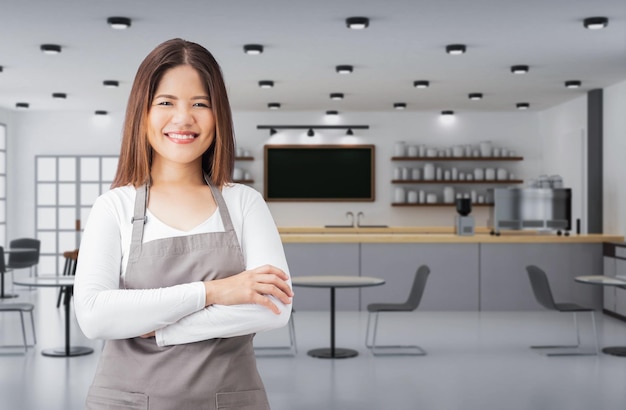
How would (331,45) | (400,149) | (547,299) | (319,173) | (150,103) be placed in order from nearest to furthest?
1. (150,103)
2. (547,299)
3. (331,45)
4. (400,149)
5. (319,173)

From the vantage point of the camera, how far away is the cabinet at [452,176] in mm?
11477

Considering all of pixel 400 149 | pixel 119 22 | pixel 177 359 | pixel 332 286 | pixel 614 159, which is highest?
pixel 119 22

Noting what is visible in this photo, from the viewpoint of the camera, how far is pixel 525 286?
8781 millimetres

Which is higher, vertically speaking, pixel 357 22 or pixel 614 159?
pixel 357 22

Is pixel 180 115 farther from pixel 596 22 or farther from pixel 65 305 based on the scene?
pixel 596 22

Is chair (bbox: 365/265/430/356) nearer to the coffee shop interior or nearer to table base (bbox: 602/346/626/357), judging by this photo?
the coffee shop interior

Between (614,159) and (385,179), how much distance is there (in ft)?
11.8

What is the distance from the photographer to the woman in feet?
4.40

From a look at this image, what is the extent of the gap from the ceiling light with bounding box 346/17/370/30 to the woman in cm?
456

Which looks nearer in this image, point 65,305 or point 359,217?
point 65,305

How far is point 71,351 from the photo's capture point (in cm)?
639

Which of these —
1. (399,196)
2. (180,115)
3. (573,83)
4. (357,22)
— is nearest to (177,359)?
(180,115)

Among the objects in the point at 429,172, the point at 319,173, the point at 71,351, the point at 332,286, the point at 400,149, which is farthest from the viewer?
the point at 319,173

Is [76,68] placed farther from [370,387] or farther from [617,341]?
[617,341]
